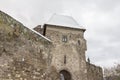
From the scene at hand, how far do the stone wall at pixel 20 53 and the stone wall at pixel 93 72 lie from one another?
10.2 metres

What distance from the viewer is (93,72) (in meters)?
19.8

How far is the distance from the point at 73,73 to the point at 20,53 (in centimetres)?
1027


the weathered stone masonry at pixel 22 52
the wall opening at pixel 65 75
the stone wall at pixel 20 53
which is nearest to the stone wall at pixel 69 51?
the wall opening at pixel 65 75

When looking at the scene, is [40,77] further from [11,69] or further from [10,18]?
[10,18]

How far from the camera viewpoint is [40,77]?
30.2 feet

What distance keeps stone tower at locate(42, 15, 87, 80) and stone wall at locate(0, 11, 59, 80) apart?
25.9ft

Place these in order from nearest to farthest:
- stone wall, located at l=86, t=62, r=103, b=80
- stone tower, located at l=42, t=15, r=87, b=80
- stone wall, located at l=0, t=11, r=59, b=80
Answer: stone wall, located at l=0, t=11, r=59, b=80 < stone tower, located at l=42, t=15, r=87, b=80 < stone wall, located at l=86, t=62, r=103, b=80

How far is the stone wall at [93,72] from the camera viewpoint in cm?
1921

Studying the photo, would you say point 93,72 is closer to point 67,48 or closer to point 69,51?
point 69,51

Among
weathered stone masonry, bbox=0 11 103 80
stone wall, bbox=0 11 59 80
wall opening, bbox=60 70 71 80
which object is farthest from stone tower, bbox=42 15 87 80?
stone wall, bbox=0 11 59 80

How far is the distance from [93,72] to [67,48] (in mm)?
3809

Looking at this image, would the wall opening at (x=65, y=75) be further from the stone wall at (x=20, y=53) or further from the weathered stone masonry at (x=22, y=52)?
the stone wall at (x=20, y=53)

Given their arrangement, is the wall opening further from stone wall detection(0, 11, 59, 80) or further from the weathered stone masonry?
stone wall detection(0, 11, 59, 80)

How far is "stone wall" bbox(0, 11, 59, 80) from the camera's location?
779 centimetres
